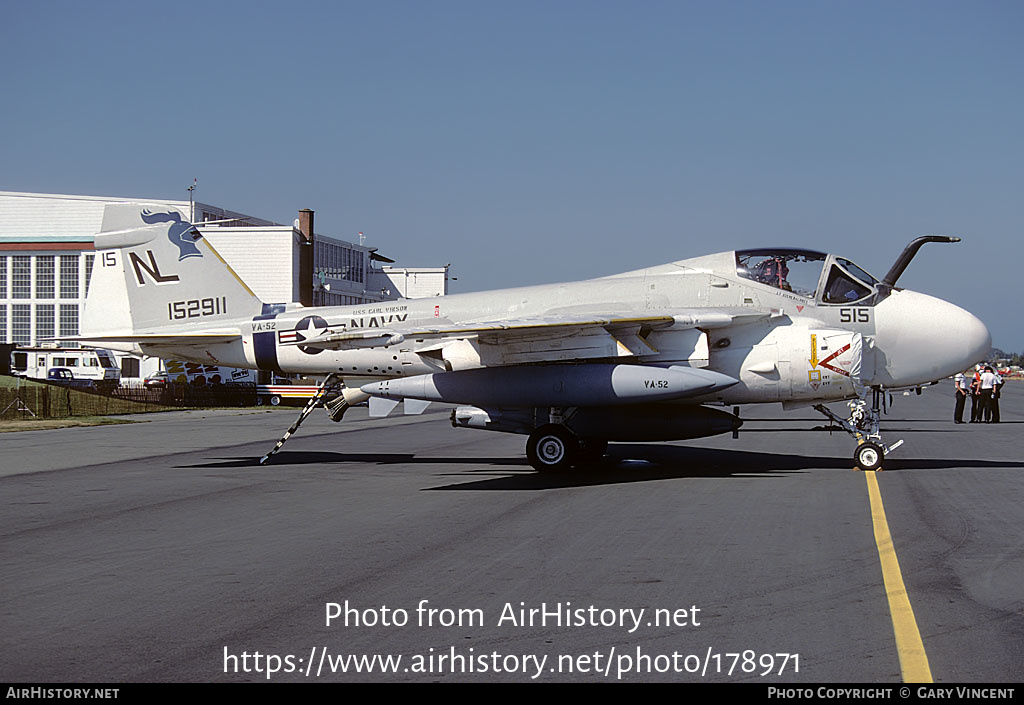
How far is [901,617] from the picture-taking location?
19.6ft

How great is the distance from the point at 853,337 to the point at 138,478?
10796mm

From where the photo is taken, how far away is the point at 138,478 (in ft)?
48.4

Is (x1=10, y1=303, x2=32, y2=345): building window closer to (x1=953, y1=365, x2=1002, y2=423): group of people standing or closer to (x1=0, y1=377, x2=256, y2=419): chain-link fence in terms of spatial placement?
(x1=0, y1=377, x2=256, y2=419): chain-link fence

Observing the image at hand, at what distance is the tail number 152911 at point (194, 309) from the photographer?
17.0 metres

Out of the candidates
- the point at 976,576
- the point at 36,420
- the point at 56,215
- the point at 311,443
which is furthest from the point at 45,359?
the point at 976,576

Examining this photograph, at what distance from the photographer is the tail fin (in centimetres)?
1695

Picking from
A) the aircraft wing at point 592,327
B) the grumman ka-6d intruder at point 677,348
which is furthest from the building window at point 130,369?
the aircraft wing at point 592,327

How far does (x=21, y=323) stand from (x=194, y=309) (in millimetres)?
49360

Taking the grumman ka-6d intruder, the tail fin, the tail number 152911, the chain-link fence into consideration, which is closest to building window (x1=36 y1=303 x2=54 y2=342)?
the chain-link fence

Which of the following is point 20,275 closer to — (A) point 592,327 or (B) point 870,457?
(A) point 592,327

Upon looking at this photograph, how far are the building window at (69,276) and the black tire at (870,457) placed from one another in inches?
2166

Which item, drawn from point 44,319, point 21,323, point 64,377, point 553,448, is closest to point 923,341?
point 553,448

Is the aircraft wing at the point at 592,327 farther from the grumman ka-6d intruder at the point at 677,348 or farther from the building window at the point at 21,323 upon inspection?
the building window at the point at 21,323

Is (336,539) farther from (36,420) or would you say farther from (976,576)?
(36,420)
